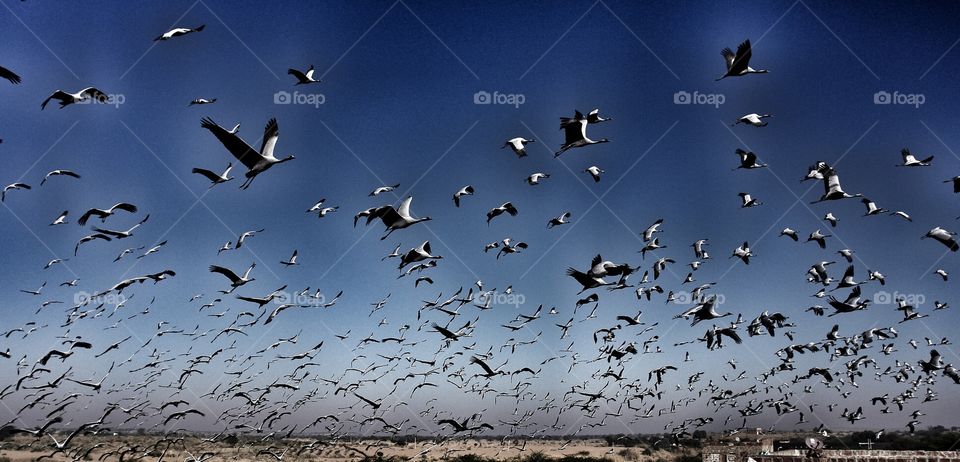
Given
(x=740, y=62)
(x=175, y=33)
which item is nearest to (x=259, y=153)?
(x=175, y=33)

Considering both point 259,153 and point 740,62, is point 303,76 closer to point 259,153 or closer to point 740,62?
point 259,153

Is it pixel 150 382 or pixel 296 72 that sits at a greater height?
pixel 296 72

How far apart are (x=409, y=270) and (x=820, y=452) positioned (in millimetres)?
25788

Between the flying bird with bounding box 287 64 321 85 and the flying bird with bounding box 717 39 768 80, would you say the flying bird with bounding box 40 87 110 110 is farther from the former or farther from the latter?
the flying bird with bounding box 717 39 768 80

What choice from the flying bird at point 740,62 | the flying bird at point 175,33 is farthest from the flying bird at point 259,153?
the flying bird at point 740,62

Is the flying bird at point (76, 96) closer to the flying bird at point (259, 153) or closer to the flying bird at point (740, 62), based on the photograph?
the flying bird at point (259, 153)

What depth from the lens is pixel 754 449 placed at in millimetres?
42062

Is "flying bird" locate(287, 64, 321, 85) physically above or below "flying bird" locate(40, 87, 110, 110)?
above

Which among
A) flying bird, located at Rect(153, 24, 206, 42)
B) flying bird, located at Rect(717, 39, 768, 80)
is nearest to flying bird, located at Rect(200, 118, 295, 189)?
flying bird, located at Rect(153, 24, 206, 42)

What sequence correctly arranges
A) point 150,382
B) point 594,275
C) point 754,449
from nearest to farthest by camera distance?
point 594,275 < point 150,382 < point 754,449

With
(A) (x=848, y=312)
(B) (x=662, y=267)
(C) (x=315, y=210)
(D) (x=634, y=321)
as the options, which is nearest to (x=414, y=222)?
(C) (x=315, y=210)

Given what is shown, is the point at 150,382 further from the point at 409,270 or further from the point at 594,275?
the point at 594,275

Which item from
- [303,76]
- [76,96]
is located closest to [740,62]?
[303,76]

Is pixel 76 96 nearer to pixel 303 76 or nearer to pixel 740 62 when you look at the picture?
pixel 303 76
